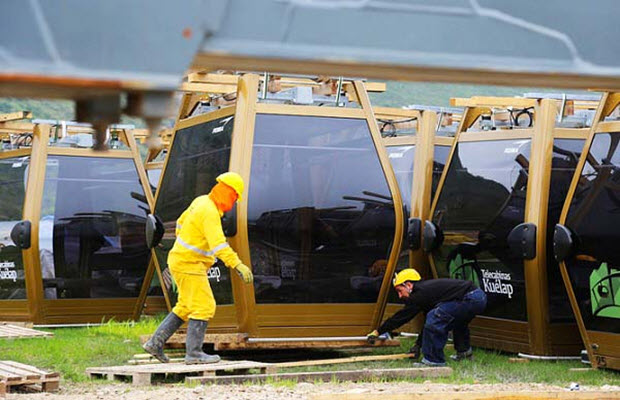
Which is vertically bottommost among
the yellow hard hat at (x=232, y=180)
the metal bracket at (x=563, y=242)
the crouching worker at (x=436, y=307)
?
the crouching worker at (x=436, y=307)

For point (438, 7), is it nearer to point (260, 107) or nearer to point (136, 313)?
point (260, 107)

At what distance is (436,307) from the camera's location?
39.9ft

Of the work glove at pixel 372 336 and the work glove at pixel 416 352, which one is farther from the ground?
the work glove at pixel 372 336

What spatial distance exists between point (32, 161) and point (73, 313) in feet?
6.45

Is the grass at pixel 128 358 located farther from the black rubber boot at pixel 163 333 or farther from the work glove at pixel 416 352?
the black rubber boot at pixel 163 333

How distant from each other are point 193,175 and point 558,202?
3.53m

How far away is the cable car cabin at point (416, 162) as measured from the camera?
45.6ft

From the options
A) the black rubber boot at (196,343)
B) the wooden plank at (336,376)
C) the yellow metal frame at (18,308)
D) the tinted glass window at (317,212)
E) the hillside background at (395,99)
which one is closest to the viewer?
the wooden plank at (336,376)

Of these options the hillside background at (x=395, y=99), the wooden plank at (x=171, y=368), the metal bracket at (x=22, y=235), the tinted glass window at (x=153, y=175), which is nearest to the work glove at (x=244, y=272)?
the wooden plank at (x=171, y=368)

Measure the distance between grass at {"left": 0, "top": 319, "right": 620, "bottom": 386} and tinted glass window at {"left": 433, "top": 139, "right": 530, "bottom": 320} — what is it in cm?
69

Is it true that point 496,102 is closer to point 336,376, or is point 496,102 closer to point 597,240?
point 597,240

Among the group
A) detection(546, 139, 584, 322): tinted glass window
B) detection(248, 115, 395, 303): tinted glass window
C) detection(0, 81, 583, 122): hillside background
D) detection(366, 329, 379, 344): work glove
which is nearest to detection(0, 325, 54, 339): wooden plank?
detection(248, 115, 395, 303): tinted glass window

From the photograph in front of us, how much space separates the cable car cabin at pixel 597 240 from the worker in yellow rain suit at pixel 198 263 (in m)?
2.75

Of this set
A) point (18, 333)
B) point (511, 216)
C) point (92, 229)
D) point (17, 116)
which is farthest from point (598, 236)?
point (17, 116)
